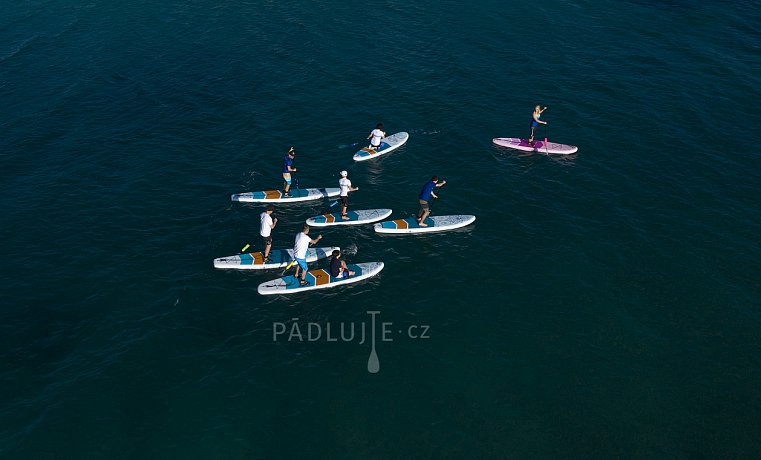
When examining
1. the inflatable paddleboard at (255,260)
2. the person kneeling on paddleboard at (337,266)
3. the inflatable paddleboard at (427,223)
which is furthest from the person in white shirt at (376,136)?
the person kneeling on paddleboard at (337,266)

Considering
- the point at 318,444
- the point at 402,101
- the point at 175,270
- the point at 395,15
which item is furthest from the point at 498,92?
the point at 318,444

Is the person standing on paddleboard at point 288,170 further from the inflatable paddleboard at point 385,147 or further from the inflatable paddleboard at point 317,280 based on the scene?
the inflatable paddleboard at point 317,280

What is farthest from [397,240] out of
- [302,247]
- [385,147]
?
[385,147]

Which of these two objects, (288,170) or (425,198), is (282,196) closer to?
(288,170)

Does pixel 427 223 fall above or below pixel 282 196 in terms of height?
below

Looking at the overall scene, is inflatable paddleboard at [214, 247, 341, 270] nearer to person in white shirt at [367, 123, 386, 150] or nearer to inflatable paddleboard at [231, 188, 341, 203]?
inflatable paddleboard at [231, 188, 341, 203]

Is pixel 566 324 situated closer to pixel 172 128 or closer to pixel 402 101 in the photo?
pixel 402 101
